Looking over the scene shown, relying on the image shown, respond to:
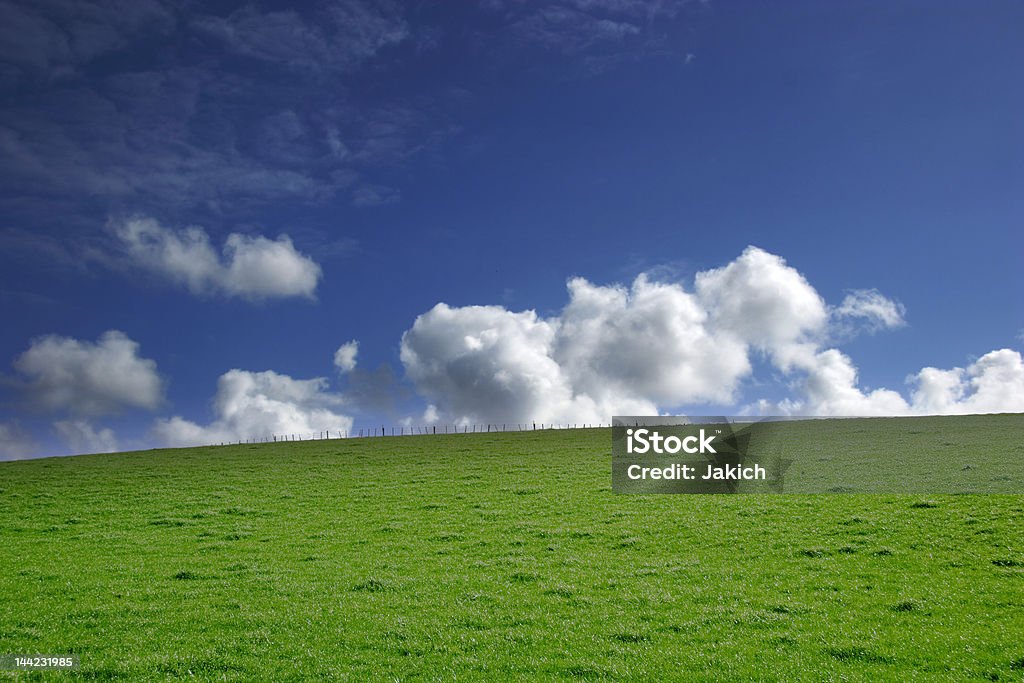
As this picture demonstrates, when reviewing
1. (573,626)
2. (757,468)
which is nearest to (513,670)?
(573,626)

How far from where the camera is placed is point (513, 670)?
15703mm

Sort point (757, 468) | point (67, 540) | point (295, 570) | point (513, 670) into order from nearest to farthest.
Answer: point (513, 670) → point (295, 570) → point (67, 540) → point (757, 468)

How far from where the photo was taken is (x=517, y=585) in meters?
22.8

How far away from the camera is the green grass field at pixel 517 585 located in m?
16.2

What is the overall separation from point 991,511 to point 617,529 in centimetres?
1708

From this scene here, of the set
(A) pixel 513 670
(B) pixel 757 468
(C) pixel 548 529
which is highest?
(B) pixel 757 468

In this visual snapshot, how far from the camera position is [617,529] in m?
31.4

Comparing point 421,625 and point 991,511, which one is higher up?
point 991,511

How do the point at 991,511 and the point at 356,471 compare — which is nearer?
the point at 991,511

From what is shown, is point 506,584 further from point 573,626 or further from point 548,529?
point 548,529

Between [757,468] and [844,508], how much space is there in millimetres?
11565

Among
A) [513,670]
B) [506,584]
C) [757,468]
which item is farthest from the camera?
[757,468]

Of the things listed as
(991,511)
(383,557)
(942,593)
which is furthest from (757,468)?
(383,557)

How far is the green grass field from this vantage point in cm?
1625
